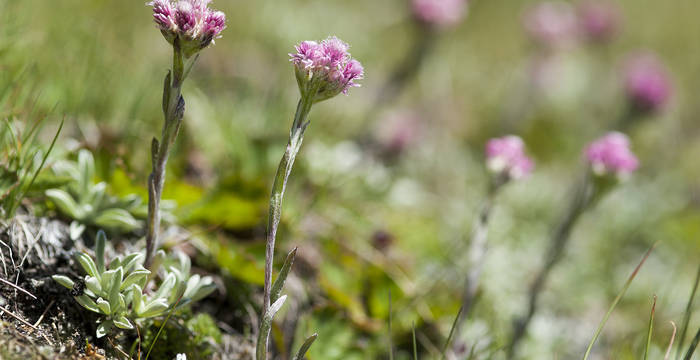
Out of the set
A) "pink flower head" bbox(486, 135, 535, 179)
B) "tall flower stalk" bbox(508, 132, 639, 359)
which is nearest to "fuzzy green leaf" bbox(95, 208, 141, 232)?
"pink flower head" bbox(486, 135, 535, 179)

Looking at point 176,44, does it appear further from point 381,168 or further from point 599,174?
point 381,168

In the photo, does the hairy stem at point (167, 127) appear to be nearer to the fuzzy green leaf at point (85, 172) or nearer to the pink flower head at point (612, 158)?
the fuzzy green leaf at point (85, 172)

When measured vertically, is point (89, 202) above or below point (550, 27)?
below

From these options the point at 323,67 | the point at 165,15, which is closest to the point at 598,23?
the point at 323,67

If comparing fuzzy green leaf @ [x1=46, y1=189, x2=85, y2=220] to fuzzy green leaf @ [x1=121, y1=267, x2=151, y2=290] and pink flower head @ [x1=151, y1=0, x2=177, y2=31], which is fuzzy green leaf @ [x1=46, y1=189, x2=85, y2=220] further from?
pink flower head @ [x1=151, y1=0, x2=177, y2=31]

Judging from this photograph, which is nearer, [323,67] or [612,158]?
[323,67]

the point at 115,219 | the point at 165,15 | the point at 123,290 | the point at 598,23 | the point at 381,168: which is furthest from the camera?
the point at 598,23
